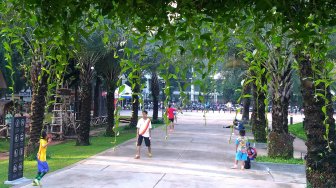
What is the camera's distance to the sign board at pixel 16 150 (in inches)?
389

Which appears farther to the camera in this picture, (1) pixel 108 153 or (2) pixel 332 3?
(1) pixel 108 153

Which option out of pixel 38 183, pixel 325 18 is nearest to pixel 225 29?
pixel 325 18

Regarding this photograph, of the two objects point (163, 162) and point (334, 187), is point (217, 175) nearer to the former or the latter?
point (163, 162)

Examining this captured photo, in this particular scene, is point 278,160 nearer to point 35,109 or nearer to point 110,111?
point 35,109

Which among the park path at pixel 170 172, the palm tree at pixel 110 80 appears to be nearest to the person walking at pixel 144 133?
the park path at pixel 170 172

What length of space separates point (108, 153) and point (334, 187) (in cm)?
981

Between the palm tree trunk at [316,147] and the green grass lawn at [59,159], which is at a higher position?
the palm tree trunk at [316,147]

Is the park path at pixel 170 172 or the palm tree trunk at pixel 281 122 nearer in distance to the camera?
the park path at pixel 170 172

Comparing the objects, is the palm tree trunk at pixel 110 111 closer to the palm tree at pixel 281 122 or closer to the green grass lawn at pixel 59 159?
the green grass lawn at pixel 59 159

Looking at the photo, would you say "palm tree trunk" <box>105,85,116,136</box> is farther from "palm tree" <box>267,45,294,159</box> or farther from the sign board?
the sign board

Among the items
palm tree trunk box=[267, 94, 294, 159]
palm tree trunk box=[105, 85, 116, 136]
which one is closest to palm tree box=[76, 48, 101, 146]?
palm tree trunk box=[105, 85, 116, 136]

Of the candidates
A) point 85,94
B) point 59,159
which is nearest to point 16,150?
point 59,159

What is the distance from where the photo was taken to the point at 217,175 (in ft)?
37.2

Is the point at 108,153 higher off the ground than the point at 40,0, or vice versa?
the point at 40,0
